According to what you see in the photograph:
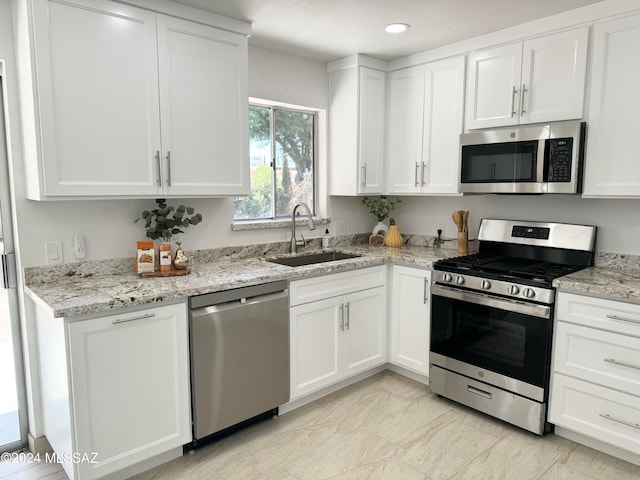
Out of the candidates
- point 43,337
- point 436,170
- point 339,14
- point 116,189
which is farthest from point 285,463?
point 339,14

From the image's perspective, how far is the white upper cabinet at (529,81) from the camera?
8.14ft

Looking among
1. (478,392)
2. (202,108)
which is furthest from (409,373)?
(202,108)

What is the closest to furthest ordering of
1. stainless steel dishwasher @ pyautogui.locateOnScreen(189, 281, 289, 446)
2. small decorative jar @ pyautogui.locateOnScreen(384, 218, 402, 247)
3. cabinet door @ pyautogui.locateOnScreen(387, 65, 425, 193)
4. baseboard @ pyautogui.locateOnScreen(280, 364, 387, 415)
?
1. stainless steel dishwasher @ pyautogui.locateOnScreen(189, 281, 289, 446)
2. baseboard @ pyautogui.locateOnScreen(280, 364, 387, 415)
3. cabinet door @ pyautogui.locateOnScreen(387, 65, 425, 193)
4. small decorative jar @ pyautogui.locateOnScreen(384, 218, 402, 247)

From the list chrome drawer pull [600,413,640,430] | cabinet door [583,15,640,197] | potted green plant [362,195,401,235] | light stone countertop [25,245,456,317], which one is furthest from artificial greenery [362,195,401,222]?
chrome drawer pull [600,413,640,430]

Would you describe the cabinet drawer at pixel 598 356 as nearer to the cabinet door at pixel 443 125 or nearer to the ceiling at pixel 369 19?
the cabinet door at pixel 443 125

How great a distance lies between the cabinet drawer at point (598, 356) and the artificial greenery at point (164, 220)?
7.03ft

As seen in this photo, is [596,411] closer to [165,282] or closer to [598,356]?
[598,356]

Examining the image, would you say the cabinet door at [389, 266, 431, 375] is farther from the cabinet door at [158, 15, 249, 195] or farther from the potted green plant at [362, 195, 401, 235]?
the cabinet door at [158, 15, 249, 195]

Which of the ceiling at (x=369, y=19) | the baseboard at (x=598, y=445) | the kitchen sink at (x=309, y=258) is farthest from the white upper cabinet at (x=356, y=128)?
the baseboard at (x=598, y=445)

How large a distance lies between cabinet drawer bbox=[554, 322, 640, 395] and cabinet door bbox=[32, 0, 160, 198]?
7.65 ft

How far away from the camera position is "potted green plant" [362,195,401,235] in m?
3.64

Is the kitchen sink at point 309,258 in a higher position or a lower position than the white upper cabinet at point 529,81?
lower

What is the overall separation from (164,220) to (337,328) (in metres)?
1.29

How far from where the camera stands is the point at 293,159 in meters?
3.46
